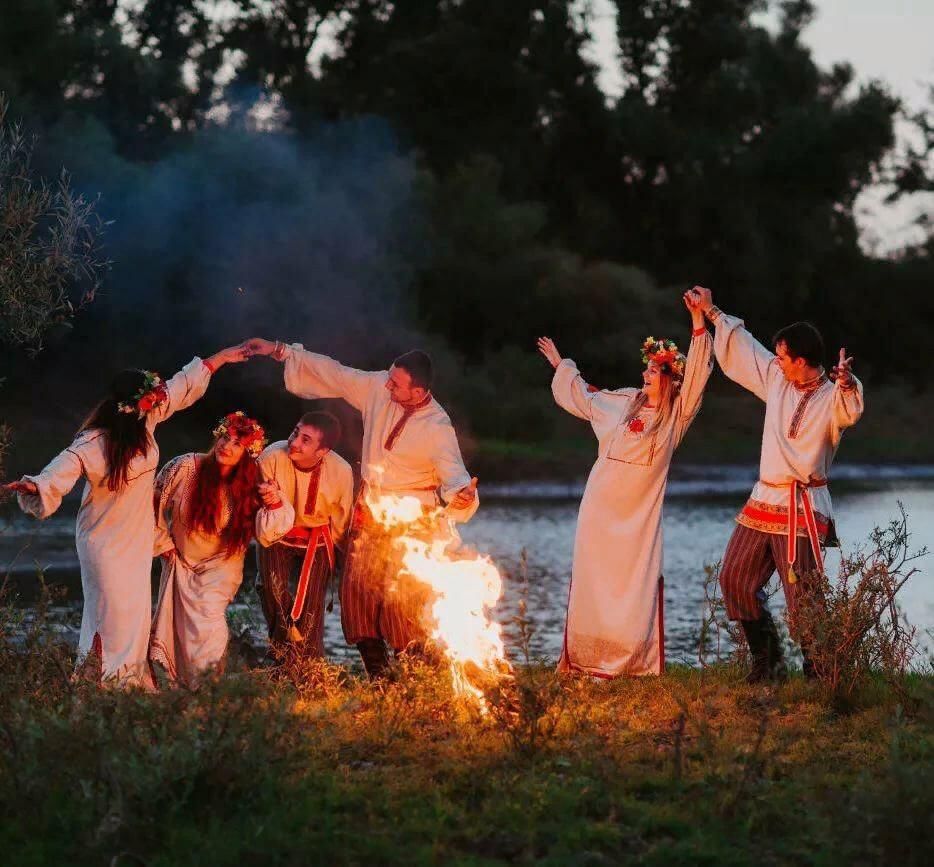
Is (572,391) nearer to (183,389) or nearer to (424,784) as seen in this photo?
(183,389)

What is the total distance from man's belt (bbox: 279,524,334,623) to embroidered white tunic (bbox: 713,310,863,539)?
2.15m

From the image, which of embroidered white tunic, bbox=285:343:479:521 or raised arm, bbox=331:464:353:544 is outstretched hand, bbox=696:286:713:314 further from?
raised arm, bbox=331:464:353:544

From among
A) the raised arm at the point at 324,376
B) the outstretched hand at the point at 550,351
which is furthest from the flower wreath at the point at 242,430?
the outstretched hand at the point at 550,351

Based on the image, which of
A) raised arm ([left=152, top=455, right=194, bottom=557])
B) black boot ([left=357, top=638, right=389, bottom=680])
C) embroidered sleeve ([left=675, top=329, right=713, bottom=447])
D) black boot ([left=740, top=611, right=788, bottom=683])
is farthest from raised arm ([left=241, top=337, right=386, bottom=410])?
black boot ([left=740, top=611, right=788, bottom=683])

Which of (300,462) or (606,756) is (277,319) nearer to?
(300,462)

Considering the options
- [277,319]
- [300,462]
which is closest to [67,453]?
[300,462]

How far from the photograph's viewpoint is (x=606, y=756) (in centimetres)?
620

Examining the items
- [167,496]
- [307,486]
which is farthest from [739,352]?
[167,496]

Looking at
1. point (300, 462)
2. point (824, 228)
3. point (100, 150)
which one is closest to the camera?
point (300, 462)

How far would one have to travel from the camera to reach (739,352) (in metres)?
8.52

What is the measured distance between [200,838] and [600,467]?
4037 mm

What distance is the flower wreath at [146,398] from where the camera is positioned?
781 centimetres

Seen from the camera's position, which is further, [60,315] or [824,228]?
[824,228]

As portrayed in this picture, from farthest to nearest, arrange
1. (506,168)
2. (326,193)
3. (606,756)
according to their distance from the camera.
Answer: (506,168), (326,193), (606,756)
